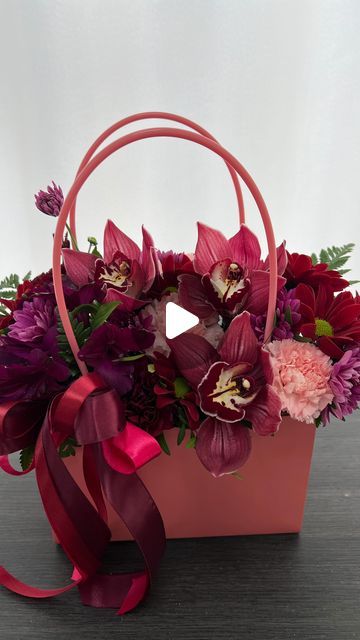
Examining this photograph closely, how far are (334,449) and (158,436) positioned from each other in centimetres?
34

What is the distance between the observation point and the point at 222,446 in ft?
1.55

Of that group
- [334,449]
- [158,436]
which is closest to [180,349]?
[158,436]

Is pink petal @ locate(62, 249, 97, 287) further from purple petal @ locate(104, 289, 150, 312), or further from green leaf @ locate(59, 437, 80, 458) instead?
green leaf @ locate(59, 437, 80, 458)

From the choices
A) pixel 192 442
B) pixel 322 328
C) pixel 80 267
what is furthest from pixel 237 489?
pixel 80 267

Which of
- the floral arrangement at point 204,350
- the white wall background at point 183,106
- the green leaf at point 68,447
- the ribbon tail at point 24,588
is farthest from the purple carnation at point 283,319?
the white wall background at point 183,106

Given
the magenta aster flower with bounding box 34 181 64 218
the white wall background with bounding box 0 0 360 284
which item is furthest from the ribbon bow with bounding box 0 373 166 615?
the white wall background with bounding box 0 0 360 284

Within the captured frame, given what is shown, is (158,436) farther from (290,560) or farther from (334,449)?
(334,449)

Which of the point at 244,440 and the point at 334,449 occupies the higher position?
the point at 244,440

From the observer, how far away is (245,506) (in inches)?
22.4

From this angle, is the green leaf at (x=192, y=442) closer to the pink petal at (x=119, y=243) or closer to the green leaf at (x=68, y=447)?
the green leaf at (x=68, y=447)

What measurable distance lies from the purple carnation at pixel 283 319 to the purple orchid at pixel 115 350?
112 mm

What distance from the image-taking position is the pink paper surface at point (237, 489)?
536 millimetres

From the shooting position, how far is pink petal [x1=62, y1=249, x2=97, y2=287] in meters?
0.56

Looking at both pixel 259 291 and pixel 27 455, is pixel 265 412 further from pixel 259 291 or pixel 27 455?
pixel 27 455
